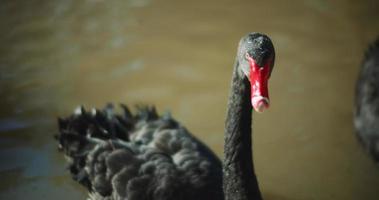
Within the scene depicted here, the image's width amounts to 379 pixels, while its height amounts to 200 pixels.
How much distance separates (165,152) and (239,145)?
0.80m

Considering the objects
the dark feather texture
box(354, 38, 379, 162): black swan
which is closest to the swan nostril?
the dark feather texture

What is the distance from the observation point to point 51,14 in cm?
534

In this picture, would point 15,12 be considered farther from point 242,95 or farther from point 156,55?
point 242,95

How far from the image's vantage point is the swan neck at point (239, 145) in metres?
2.33

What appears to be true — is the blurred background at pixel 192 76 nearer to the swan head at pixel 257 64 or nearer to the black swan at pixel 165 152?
the black swan at pixel 165 152

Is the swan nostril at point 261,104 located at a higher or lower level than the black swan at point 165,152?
lower

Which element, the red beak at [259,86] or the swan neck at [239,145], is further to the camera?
the swan neck at [239,145]

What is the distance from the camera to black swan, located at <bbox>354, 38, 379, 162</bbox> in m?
3.44

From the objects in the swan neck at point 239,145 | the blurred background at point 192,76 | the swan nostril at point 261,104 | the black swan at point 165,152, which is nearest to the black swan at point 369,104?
the blurred background at point 192,76

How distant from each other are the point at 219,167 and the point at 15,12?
327 centimetres

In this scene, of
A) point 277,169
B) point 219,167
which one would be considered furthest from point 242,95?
point 277,169

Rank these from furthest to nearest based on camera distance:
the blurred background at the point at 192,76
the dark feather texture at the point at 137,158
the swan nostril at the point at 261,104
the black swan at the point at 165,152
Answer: the blurred background at the point at 192,76, the dark feather texture at the point at 137,158, the black swan at the point at 165,152, the swan nostril at the point at 261,104

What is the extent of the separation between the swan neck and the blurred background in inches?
37.5

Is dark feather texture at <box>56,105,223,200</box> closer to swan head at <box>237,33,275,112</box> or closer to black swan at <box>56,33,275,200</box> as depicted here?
black swan at <box>56,33,275,200</box>
